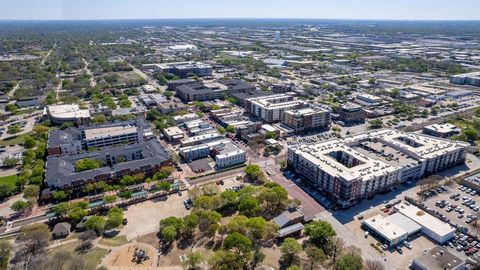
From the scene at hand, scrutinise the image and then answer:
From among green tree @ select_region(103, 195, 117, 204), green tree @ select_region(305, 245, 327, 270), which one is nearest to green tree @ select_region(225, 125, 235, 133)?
green tree @ select_region(103, 195, 117, 204)

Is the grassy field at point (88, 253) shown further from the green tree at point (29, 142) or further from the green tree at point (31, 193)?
the green tree at point (29, 142)

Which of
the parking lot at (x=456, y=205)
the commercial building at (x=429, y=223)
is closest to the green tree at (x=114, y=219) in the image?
the commercial building at (x=429, y=223)

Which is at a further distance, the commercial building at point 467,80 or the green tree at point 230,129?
the commercial building at point 467,80

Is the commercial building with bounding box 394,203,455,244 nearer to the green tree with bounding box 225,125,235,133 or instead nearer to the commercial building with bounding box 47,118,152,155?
the green tree with bounding box 225,125,235,133

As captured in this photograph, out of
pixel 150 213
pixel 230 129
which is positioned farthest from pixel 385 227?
pixel 230 129

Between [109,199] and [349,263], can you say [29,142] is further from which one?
[349,263]
